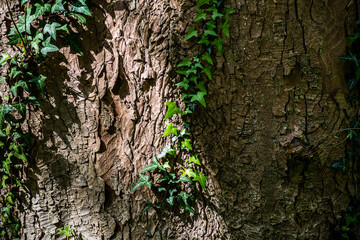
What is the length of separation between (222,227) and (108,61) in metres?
1.41

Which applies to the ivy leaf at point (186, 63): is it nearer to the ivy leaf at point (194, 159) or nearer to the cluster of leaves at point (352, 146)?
the ivy leaf at point (194, 159)

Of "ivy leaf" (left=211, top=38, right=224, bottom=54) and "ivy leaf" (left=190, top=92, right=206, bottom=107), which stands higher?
"ivy leaf" (left=211, top=38, right=224, bottom=54)

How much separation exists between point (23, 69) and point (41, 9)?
0.43m

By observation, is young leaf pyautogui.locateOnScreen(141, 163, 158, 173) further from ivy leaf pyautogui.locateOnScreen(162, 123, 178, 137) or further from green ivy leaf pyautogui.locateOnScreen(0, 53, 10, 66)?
green ivy leaf pyautogui.locateOnScreen(0, 53, 10, 66)

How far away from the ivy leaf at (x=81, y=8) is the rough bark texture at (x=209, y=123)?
0.29ft

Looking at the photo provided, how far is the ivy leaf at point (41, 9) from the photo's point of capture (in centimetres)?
154

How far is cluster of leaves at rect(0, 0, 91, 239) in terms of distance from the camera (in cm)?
157

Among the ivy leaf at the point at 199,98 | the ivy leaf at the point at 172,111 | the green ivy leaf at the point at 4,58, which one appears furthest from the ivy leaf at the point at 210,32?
the green ivy leaf at the point at 4,58

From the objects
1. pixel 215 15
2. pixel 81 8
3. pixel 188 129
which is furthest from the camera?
pixel 188 129

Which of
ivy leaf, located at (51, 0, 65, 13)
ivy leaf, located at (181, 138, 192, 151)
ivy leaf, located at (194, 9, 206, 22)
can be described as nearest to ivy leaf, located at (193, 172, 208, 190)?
ivy leaf, located at (181, 138, 192, 151)

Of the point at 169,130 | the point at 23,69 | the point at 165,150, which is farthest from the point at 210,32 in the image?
the point at 23,69

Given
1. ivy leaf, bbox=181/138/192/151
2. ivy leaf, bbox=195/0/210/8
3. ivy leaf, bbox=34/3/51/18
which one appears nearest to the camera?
ivy leaf, bbox=195/0/210/8

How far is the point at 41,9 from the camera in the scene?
155 centimetres

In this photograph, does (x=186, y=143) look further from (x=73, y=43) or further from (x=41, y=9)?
(x=41, y=9)
